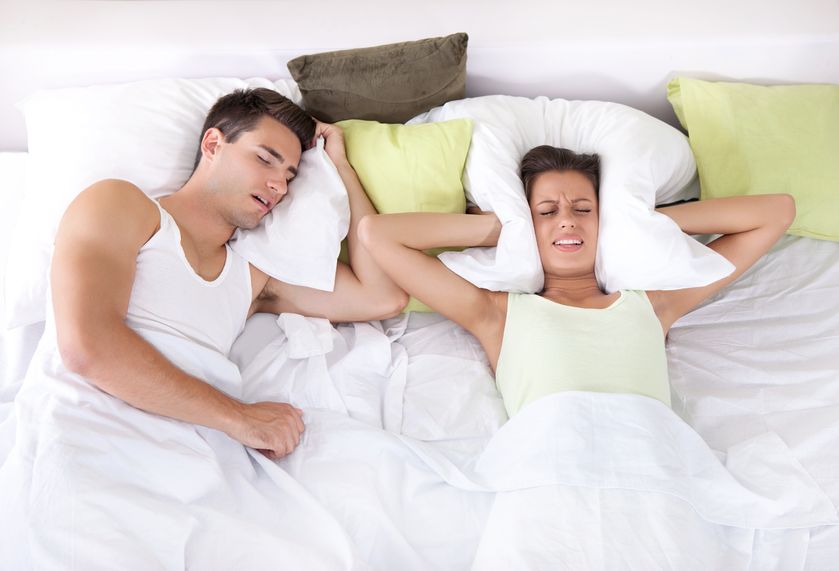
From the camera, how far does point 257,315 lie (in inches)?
73.4

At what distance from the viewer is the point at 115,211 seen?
1.56 m

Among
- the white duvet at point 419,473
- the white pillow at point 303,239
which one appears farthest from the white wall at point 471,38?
the white duvet at point 419,473

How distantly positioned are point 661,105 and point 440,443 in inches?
49.9

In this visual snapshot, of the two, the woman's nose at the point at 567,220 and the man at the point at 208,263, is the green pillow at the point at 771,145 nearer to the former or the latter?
the woman's nose at the point at 567,220

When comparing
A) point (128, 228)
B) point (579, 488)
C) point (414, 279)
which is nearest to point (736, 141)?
point (414, 279)

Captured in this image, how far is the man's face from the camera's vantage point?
174 cm

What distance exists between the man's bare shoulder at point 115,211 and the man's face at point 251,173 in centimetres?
18

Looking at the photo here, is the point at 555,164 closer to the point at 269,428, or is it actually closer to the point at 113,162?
the point at 269,428

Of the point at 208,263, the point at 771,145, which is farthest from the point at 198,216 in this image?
the point at 771,145

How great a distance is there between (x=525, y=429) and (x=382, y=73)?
1009mm

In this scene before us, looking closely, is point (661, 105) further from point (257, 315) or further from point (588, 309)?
point (257, 315)

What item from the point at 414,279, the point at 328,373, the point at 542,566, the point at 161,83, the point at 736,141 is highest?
the point at 161,83

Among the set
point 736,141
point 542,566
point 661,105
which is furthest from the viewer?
point 661,105

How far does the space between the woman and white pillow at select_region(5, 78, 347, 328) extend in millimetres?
152
